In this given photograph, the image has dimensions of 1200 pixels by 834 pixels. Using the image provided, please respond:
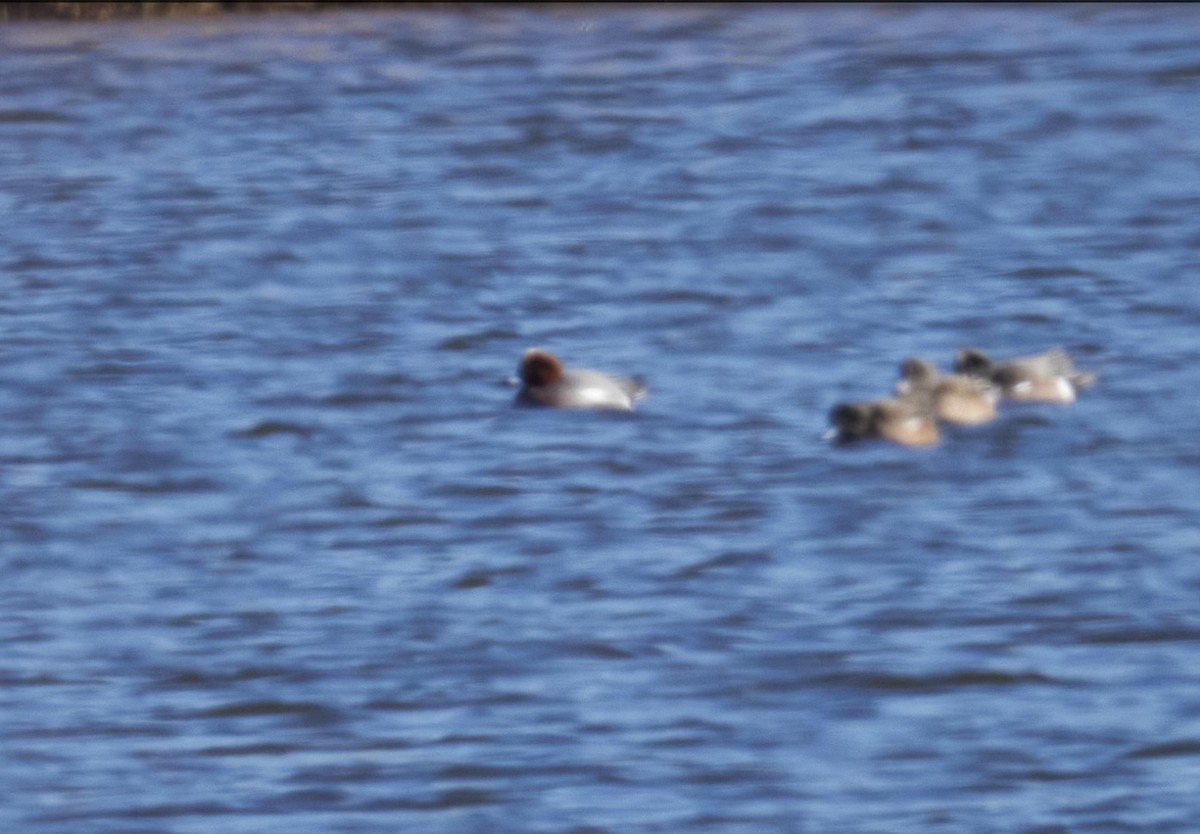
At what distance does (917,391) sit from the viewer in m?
9.84

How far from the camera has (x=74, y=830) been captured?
610 centimetres

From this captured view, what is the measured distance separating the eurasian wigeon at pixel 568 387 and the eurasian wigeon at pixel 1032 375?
1.24m

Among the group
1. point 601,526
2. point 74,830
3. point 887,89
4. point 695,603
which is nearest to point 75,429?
point 601,526

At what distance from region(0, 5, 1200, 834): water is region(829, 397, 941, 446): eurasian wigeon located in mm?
96

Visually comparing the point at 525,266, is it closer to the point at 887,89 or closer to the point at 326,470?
the point at 326,470

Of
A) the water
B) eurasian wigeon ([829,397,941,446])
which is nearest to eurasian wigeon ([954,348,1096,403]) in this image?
the water

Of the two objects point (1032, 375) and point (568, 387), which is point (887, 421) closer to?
point (1032, 375)

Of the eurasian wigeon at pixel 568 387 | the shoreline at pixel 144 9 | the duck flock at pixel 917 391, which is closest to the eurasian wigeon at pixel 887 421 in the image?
the duck flock at pixel 917 391

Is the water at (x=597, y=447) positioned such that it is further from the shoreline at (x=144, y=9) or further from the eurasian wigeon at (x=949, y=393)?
the shoreline at (x=144, y=9)

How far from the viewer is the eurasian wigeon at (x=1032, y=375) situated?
10.1m

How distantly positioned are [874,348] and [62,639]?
174 inches

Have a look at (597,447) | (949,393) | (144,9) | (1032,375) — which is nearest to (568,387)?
(597,447)

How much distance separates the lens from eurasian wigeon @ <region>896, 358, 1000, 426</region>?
9.86 metres

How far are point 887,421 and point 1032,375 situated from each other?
2.46ft
